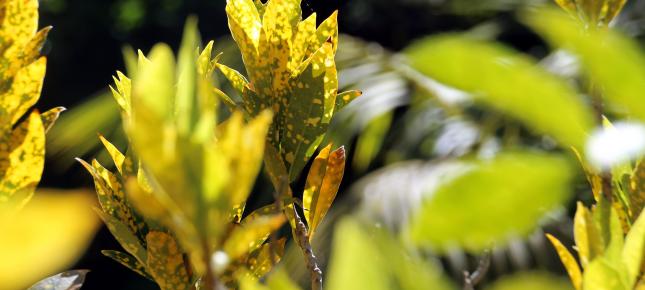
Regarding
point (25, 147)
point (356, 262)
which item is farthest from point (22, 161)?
point (356, 262)

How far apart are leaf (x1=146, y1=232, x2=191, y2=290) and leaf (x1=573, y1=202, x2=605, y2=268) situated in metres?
0.10

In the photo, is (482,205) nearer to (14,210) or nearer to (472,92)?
(472,92)

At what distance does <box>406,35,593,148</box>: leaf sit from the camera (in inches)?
4.7

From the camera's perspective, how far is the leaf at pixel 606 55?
0.40 ft

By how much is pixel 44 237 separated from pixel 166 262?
6 cm

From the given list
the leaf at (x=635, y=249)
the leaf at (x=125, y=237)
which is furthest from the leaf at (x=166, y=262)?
the leaf at (x=635, y=249)

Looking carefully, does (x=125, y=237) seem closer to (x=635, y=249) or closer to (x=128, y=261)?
(x=128, y=261)

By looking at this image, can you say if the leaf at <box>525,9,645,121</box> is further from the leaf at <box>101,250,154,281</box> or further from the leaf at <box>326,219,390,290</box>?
the leaf at <box>101,250,154,281</box>

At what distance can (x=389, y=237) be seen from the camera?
14 centimetres

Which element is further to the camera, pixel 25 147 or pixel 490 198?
pixel 25 147

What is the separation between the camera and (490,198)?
0.12 metres

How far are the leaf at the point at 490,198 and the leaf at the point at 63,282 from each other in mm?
120

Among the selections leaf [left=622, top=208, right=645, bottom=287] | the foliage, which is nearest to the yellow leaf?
the foliage

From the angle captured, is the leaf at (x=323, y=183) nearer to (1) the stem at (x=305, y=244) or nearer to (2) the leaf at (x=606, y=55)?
(1) the stem at (x=305, y=244)
